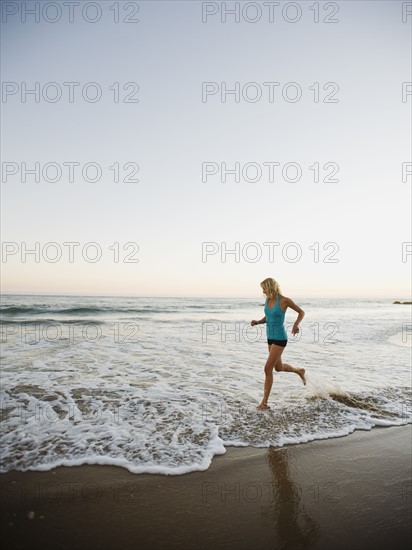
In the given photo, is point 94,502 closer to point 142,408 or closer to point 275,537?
point 275,537

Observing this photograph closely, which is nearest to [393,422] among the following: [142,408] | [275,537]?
[275,537]

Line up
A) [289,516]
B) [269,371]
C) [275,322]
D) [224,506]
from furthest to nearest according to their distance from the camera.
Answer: [275,322] → [269,371] → [224,506] → [289,516]

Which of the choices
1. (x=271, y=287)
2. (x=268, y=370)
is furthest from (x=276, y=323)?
(x=268, y=370)

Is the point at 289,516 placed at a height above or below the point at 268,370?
below

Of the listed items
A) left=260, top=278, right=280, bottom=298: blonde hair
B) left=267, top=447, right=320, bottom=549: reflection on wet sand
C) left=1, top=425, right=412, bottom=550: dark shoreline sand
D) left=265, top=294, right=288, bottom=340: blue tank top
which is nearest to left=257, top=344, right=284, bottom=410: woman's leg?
left=265, top=294, right=288, bottom=340: blue tank top

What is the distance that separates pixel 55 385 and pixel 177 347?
17.6 feet

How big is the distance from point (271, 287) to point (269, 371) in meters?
1.43

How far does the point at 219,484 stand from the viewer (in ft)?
11.1

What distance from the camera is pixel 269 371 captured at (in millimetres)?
5633

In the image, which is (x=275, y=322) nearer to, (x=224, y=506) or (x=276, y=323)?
(x=276, y=323)

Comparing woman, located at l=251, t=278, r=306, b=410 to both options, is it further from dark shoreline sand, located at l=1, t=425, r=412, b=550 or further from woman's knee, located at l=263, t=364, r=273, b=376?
dark shoreline sand, located at l=1, t=425, r=412, b=550

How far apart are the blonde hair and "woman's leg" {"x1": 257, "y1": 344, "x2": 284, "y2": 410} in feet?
2.94

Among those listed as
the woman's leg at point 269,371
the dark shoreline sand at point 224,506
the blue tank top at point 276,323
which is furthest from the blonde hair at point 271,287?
the dark shoreline sand at point 224,506

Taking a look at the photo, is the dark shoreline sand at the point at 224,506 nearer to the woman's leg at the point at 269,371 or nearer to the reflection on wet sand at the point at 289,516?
the reflection on wet sand at the point at 289,516
